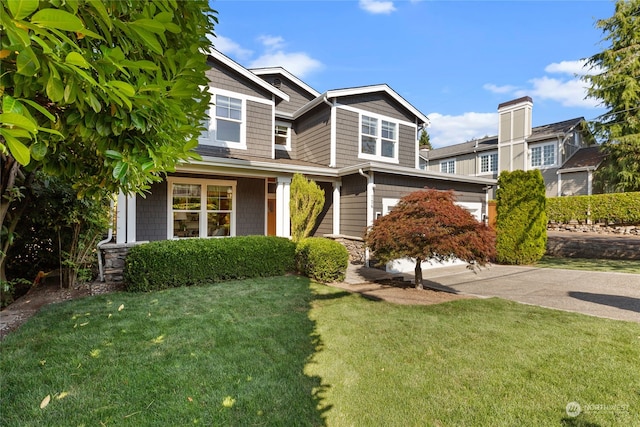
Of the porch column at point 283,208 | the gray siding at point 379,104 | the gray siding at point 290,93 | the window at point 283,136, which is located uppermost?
the gray siding at point 290,93

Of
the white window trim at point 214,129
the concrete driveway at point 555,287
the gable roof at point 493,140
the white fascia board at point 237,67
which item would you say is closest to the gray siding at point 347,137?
the white fascia board at point 237,67

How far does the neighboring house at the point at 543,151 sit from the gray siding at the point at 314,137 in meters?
18.6

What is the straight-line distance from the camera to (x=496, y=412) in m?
2.51

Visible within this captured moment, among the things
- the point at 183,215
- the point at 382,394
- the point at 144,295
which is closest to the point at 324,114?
the point at 183,215

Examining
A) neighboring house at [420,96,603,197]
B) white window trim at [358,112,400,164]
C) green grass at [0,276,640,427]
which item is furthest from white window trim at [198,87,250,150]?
neighboring house at [420,96,603,197]

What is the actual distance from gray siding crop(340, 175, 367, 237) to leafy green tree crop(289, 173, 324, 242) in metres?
1.68

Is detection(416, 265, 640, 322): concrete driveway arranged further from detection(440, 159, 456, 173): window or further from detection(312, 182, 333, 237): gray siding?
detection(440, 159, 456, 173): window

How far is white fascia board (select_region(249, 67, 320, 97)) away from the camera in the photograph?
41.8 feet

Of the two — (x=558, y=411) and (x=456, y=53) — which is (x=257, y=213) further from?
(x=558, y=411)

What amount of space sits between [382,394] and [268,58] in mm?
13947

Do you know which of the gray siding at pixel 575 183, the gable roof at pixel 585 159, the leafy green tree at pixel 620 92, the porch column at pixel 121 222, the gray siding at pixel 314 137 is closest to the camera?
the porch column at pixel 121 222

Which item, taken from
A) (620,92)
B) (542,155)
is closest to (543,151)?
(542,155)

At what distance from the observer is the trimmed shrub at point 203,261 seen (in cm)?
614

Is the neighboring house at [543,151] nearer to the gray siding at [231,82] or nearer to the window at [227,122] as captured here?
the gray siding at [231,82]
